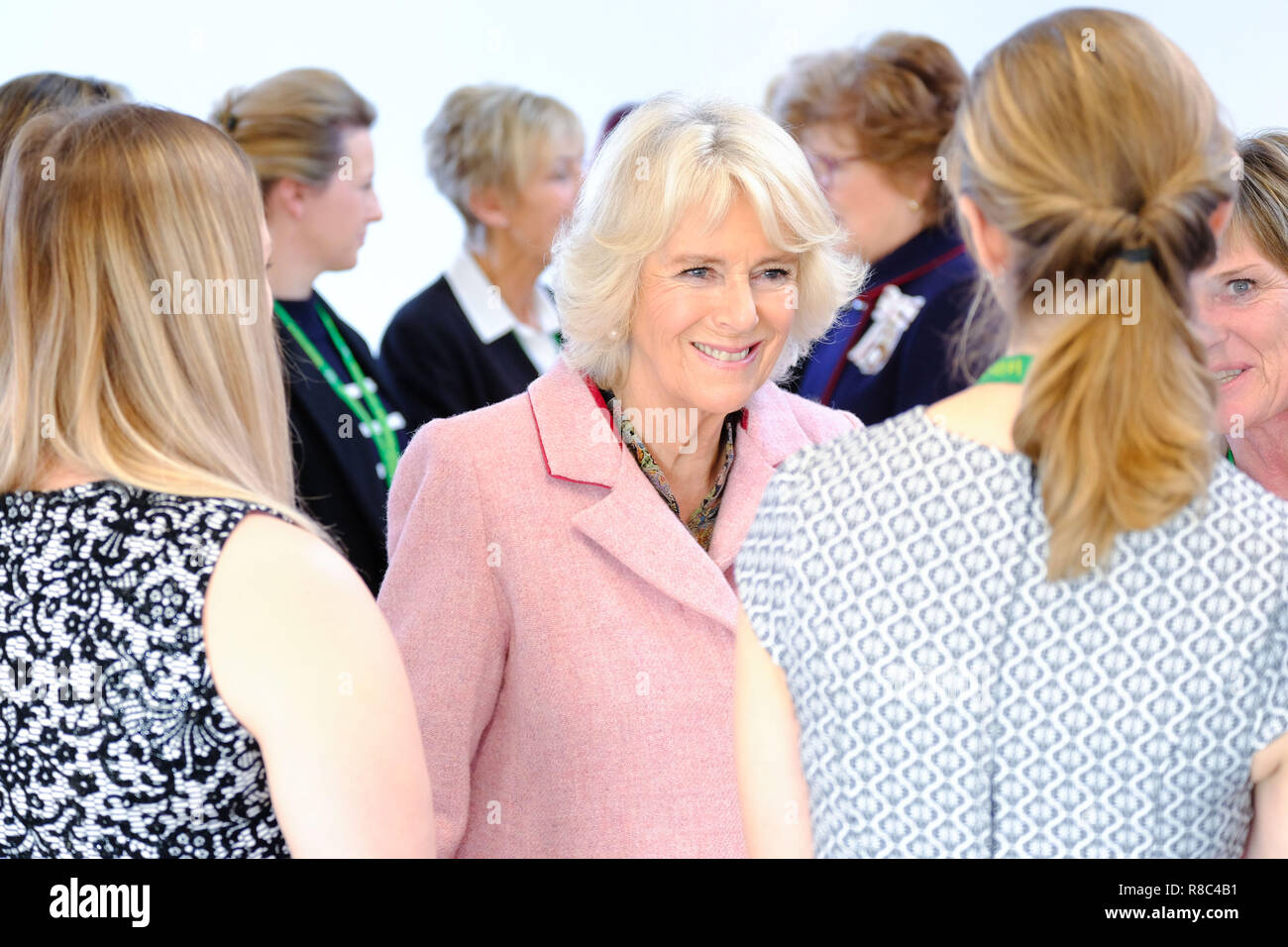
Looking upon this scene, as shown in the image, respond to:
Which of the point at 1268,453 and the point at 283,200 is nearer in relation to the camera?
the point at 1268,453

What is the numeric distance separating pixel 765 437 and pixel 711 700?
18.3 inches

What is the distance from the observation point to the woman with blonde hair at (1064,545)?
113 centimetres

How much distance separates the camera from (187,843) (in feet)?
4.29

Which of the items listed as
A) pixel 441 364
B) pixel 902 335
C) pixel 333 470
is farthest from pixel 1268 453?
pixel 441 364

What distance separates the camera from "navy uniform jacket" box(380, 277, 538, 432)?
11.3 ft

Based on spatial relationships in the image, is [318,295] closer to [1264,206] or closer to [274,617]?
[1264,206]

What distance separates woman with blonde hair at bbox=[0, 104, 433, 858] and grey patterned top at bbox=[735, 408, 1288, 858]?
0.41 metres

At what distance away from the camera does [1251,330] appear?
79.8 inches

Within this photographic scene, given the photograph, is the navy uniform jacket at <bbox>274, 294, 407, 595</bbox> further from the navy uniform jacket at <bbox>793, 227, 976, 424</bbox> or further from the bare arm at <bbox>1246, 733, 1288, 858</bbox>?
the bare arm at <bbox>1246, 733, 1288, 858</bbox>

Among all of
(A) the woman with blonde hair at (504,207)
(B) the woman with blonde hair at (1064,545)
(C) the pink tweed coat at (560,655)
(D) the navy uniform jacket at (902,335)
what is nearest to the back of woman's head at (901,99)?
(D) the navy uniform jacket at (902,335)

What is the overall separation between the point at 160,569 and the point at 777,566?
1.81 ft

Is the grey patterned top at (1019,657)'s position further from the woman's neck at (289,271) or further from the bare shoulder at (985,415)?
the woman's neck at (289,271)

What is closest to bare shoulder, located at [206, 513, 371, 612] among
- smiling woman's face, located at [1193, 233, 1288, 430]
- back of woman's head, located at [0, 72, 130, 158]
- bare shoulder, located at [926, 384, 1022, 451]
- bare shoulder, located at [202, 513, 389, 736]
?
bare shoulder, located at [202, 513, 389, 736]

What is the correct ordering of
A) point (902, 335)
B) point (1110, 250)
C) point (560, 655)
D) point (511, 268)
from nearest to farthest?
point (1110, 250), point (560, 655), point (902, 335), point (511, 268)
